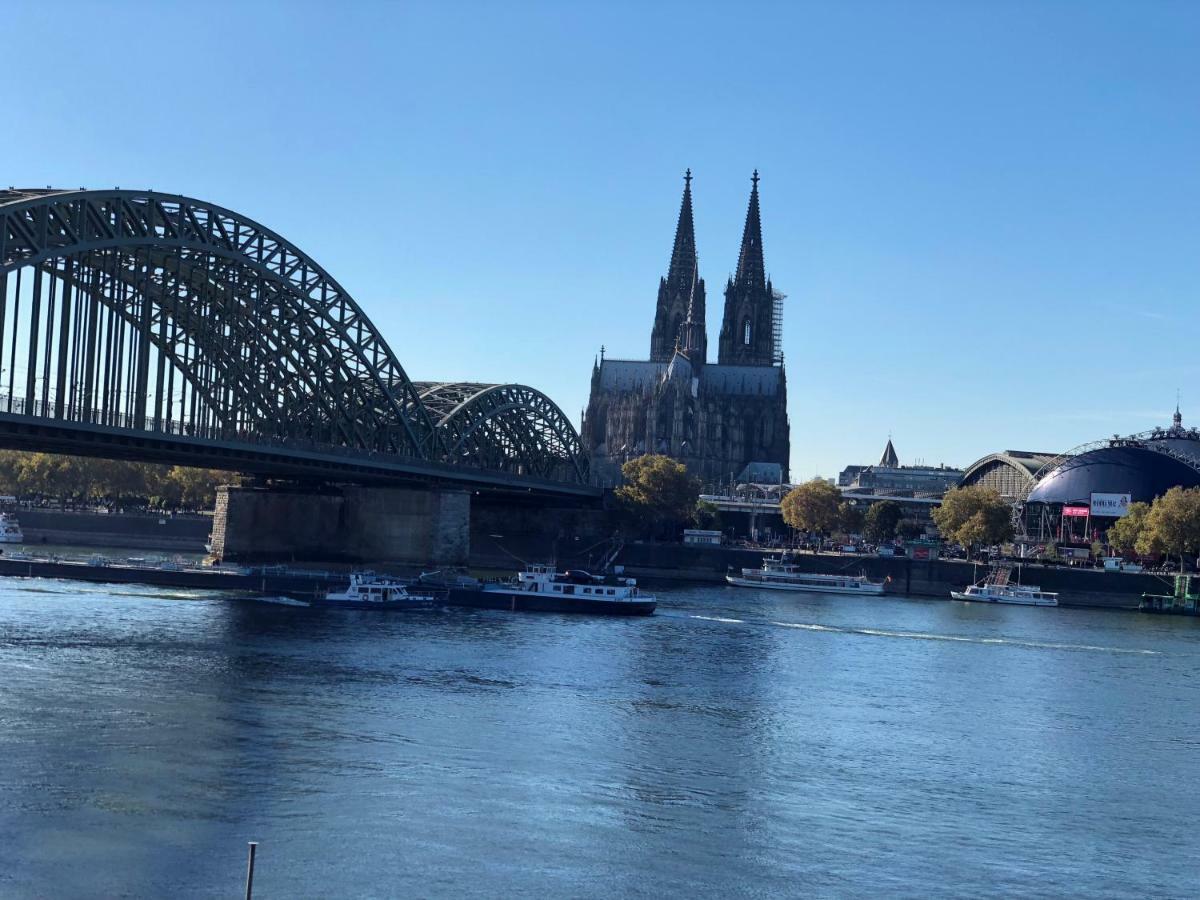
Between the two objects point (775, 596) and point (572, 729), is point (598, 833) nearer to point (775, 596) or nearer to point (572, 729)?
point (572, 729)

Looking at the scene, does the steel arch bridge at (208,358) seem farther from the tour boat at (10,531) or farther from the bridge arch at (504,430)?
the tour boat at (10,531)

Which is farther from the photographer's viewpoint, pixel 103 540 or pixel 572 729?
pixel 103 540

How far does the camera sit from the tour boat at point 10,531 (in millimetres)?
131000

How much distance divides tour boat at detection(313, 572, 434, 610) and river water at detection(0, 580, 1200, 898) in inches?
494

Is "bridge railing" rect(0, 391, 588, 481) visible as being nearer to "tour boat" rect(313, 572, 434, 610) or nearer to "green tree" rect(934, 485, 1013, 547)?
"tour boat" rect(313, 572, 434, 610)

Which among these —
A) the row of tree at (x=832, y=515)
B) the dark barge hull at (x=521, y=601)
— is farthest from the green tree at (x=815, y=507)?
the dark barge hull at (x=521, y=601)

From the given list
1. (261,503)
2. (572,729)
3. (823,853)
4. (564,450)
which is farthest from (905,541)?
(823,853)

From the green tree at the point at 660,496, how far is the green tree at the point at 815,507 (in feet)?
34.9

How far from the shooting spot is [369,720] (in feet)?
156

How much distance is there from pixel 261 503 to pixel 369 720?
69.7m

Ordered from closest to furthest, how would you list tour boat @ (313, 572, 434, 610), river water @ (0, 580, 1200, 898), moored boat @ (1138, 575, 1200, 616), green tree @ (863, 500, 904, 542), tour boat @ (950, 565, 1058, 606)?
river water @ (0, 580, 1200, 898)
tour boat @ (313, 572, 434, 610)
moored boat @ (1138, 575, 1200, 616)
tour boat @ (950, 565, 1058, 606)
green tree @ (863, 500, 904, 542)

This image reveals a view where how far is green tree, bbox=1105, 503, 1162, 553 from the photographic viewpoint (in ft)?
431

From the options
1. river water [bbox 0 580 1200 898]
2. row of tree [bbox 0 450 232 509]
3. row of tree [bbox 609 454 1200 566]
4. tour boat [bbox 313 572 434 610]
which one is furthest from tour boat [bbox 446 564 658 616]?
row of tree [bbox 0 450 232 509]

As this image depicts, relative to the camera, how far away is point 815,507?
517 ft
